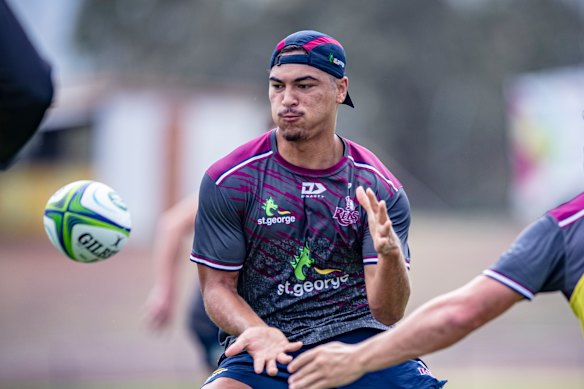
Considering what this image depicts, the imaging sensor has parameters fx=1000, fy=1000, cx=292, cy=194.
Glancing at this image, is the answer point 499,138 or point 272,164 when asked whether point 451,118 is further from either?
point 272,164

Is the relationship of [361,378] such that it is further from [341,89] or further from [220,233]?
[341,89]

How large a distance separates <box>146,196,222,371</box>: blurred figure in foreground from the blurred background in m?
1.50

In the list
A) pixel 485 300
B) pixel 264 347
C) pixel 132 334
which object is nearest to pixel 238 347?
pixel 264 347

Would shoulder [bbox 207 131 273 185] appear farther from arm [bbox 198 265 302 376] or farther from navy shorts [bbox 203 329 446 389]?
navy shorts [bbox 203 329 446 389]

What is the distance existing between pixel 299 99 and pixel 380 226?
996 millimetres

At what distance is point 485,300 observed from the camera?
4.12 m

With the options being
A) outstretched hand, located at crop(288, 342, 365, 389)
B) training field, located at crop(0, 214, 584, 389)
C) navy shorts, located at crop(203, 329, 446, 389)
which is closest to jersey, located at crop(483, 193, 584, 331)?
outstretched hand, located at crop(288, 342, 365, 389)

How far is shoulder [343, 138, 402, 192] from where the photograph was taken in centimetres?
556

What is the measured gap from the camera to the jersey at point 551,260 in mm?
4047

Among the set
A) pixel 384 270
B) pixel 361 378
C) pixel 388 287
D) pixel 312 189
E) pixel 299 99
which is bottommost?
pixel 361 378

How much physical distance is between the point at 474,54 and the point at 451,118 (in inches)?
123

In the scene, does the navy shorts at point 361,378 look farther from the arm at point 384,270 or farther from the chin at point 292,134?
the chin at point 292,134

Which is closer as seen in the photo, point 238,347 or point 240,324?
point 238,347

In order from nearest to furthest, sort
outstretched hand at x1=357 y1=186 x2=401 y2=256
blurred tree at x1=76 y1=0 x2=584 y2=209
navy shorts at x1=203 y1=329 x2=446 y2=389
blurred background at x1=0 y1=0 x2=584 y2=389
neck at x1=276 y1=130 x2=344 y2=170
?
1. outstretched hand at x1=357 y1=186 x2=401 y2=256
2. navy shorts at x1=203 y1=329 x2=446 y2=389
3. neck at x1=276 y1=130 x2=344 y2=170
4. blurred background at x1=0 y1=0 x2=584 y2=389
5. blurred tree at x1=76 y1=0 x2=584 y2=209
